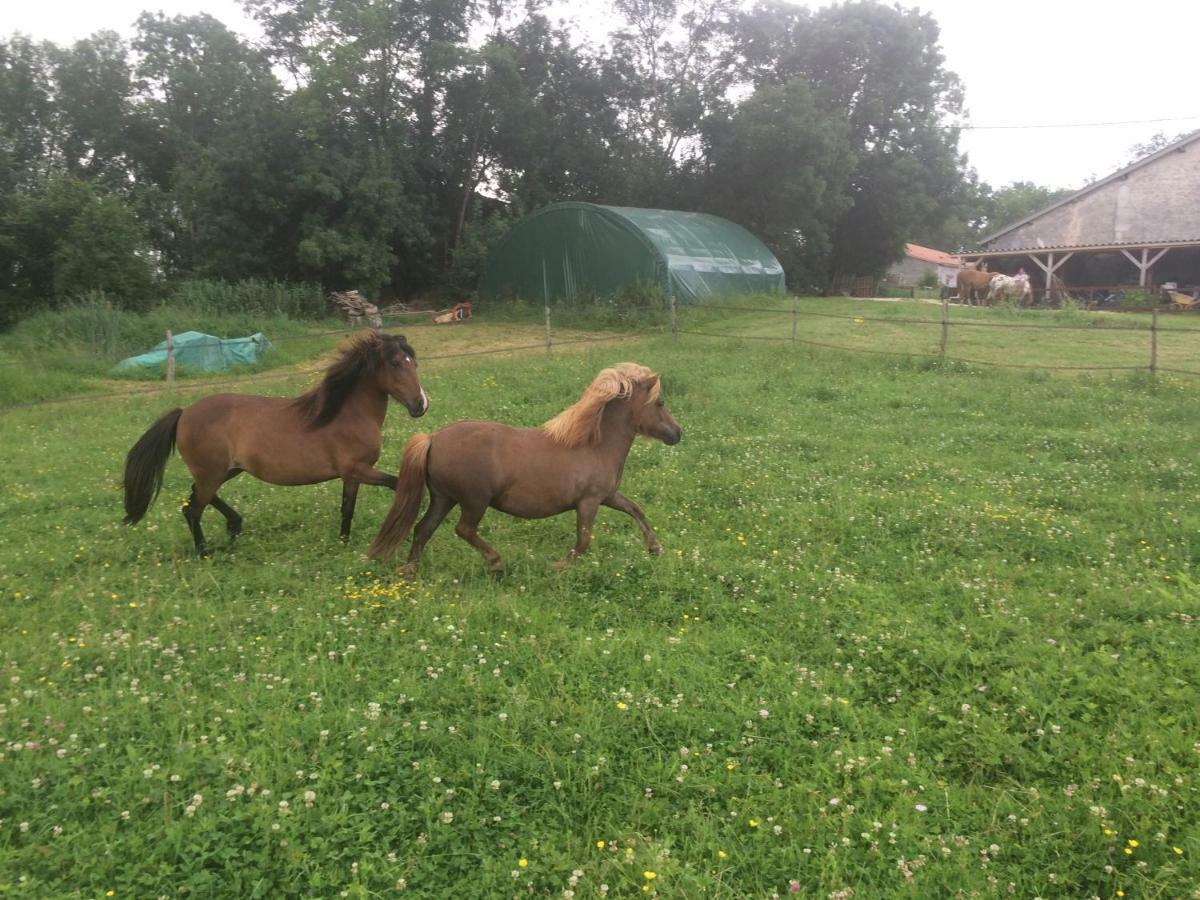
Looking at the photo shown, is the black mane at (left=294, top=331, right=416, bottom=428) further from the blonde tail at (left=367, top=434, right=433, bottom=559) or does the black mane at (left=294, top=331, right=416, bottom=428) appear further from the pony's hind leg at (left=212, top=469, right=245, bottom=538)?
the blonde tail at (left=367, top=434, right=433, bottom=559)

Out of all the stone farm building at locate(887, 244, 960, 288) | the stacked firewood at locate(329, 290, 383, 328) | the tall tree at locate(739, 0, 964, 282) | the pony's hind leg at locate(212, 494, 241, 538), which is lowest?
the pony's hind leg at locate(212, 494, 241, 538)

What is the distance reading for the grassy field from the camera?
3018 millimetres

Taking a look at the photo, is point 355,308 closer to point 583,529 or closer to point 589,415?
point 589,415

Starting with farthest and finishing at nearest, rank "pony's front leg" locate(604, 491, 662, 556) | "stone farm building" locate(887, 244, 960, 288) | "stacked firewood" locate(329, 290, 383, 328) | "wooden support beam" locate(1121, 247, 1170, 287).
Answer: "stone farm building" locate(887, 244, 960, 288) → "wooden support beam" locate(1121, 247, 1170, 287) → "stacked firewood" locate(329, 290, 383, 328) → "pony's front leg" locate(604, 491, 662, 556)

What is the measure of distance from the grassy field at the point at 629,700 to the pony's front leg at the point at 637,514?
127 mm

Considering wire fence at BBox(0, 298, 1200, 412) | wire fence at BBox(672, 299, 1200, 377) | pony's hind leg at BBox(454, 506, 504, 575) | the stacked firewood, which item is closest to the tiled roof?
wire fence at BBox(0, 298, 1200, 412)

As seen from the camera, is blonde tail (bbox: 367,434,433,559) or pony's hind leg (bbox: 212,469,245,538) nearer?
blonde tail (bbox: 367,434,433,559)

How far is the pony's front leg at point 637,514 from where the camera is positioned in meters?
5.98

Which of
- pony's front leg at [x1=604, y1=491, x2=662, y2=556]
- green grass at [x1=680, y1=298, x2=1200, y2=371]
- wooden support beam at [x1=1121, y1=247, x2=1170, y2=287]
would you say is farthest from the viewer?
wooden support beam at [x1=1121, y1=247, x2=1170, y2=287]

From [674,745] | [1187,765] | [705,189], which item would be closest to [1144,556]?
[1187,765]

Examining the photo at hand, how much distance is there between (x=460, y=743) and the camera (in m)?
3.61

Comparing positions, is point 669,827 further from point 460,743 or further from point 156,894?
point 156,894

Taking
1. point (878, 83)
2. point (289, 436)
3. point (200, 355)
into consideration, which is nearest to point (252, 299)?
point (200, 355)

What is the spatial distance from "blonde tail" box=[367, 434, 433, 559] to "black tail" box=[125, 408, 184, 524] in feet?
6.52
